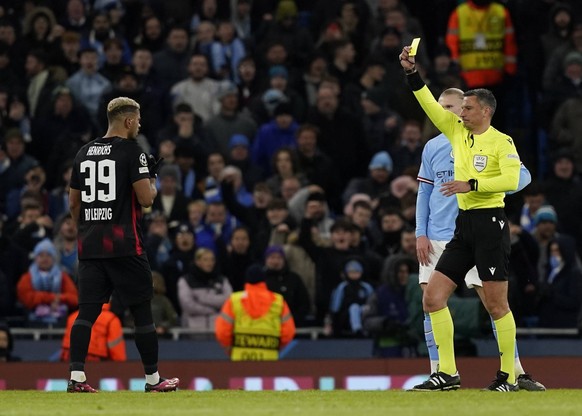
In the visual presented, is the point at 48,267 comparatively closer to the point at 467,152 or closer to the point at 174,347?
the point at 174,347

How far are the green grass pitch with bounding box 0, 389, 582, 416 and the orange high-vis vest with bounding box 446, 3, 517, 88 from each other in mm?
10001

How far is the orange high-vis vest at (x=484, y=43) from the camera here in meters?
22.1

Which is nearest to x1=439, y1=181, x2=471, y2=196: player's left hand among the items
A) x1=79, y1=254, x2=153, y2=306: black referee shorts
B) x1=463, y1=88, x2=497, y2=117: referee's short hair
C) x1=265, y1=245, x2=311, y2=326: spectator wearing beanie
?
x1=463, y1=88, x2=497, y2=117: referee's short hair

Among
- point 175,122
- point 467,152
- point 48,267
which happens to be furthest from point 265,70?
point 467,152

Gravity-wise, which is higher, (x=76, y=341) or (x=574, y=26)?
(x=574, y=26)

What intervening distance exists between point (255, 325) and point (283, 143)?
490 centimetres

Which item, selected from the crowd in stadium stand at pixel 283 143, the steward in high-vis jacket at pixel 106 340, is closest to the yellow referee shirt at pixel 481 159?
the crowd in stadium stand at pixel 283 143

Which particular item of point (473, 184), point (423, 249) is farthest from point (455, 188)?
point (423, 249)

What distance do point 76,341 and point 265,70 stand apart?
10.8 m

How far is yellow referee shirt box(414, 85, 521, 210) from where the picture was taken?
1177 cm

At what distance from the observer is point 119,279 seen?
1231cm

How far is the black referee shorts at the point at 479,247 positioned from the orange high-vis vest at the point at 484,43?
33.7 ft

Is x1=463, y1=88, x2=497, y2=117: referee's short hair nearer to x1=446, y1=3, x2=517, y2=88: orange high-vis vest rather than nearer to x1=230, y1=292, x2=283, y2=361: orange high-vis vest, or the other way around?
x1=230, y1=292, x2=283, y2=361: orange high-vis vest

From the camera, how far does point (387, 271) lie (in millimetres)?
17375
